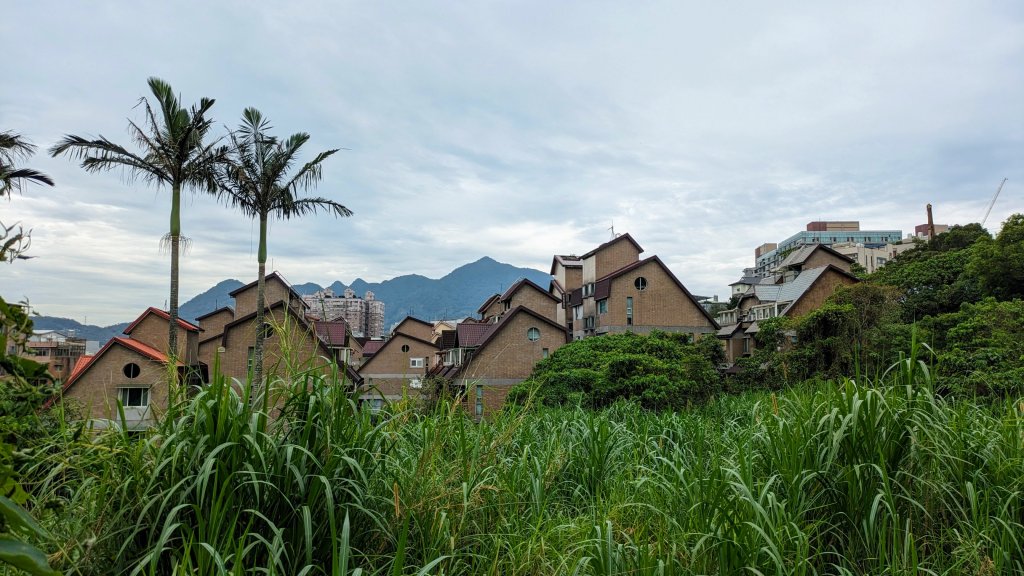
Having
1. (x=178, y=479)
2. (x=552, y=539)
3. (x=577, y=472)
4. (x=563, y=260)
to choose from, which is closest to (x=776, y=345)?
(x=563, y=260)

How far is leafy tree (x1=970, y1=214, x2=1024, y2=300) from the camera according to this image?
21812mm

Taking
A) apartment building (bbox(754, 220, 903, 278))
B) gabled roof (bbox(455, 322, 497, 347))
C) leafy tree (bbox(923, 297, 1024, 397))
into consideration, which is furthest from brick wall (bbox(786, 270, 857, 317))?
apartment building (bbox(754, 220, 903, 278))

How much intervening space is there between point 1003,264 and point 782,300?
38.1 ft

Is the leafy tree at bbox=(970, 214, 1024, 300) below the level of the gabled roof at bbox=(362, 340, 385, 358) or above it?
above

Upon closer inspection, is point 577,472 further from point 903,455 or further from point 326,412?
point 326,412

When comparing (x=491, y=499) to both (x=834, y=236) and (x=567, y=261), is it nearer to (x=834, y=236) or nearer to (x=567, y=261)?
(x=567, y=261)

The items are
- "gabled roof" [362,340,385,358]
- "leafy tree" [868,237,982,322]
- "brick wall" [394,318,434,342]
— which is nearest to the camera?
"leafy tree" [868,237,982,322]

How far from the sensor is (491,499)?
151 inches

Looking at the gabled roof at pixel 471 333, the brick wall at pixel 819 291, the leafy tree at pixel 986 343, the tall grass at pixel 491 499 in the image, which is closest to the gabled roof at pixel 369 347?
the gabled roof at pixel 471 333

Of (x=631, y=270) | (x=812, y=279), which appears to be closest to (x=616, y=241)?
(x=631, y=270)

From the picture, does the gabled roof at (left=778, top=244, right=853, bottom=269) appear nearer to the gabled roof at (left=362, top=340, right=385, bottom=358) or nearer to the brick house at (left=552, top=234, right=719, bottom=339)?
the brick house at (left=552, top=234, right=719, bottom=339)

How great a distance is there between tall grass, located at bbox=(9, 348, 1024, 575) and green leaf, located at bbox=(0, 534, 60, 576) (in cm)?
160

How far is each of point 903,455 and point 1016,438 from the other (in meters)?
0.88

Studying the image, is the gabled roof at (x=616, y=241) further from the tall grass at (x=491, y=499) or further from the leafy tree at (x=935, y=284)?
the tall grass at (x=491, y=499)
